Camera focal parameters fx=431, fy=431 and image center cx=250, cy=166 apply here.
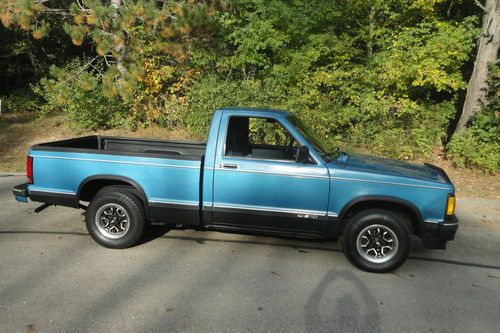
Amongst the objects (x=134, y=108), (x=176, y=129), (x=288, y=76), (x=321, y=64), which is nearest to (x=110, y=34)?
(x=134, y=108)

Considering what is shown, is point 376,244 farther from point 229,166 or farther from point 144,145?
point 144,145

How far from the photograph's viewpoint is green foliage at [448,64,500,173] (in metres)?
10.2

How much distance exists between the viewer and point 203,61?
13.5 m

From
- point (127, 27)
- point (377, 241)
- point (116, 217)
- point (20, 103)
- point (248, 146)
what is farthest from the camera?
point (20, 103)

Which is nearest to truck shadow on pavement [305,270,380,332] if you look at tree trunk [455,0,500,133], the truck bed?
the truck bed

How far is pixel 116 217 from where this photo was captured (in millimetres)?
5266

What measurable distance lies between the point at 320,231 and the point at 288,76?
339 inches

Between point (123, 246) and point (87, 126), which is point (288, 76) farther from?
point (123, 246)

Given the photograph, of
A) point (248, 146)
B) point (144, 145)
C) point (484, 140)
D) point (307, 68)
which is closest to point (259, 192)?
point (248, 146)

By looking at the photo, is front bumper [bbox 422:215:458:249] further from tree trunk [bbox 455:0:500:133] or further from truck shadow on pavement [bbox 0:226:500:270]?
tree trunk [bbox 455:0:500:133]

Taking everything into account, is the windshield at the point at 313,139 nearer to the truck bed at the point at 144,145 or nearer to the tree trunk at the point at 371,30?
the truck bed at the point at 144,145

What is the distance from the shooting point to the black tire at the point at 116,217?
5148 millimetres

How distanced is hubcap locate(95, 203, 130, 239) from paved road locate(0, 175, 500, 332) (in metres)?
0.22

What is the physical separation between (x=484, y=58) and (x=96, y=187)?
1014cm
